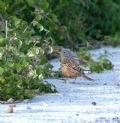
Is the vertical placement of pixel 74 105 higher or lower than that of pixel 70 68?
lower

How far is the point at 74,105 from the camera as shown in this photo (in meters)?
7.01

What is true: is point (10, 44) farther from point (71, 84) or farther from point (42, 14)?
point (42, 14)

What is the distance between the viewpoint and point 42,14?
31.9 feet

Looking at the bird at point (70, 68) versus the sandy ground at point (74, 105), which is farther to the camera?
the bird at point (70, 68)

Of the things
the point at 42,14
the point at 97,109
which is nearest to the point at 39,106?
the point at 97,109

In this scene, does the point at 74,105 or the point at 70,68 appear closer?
the point at 74,105

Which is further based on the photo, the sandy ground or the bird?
the bird

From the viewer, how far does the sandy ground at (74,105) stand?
6.36m

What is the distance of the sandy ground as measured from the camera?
636cm

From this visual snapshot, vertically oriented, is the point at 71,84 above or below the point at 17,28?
below

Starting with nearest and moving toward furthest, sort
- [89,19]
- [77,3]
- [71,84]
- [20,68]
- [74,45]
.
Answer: [20,68]
[71,84]
[74,45]
[77,3]
[89,19]

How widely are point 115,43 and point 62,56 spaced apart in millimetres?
4494

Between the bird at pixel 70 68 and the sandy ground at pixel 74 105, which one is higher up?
the bird at pixel 70 68

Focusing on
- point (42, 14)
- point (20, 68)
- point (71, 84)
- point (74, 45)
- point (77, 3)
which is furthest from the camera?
point (77, 3)
